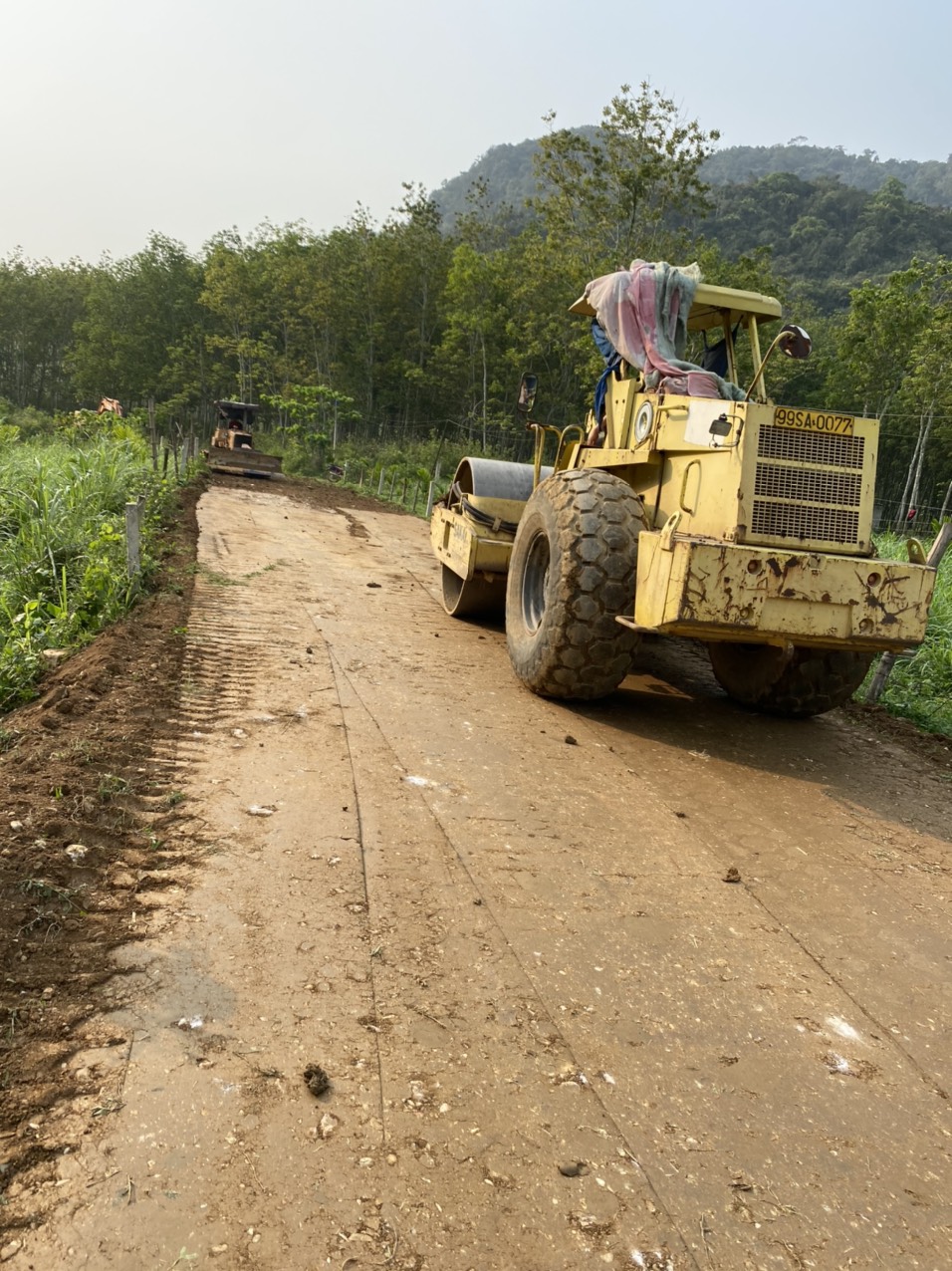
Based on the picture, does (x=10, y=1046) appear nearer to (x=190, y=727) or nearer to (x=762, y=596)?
(x=190, y=727)

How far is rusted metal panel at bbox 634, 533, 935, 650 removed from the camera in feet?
14.9

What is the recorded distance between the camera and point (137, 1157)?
189 centimetres

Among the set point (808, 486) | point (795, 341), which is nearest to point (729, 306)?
point (795, 341)

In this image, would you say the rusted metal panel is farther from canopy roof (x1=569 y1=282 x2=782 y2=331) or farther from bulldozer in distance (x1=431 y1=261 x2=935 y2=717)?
canopy roof (x1=569 y1=282 x2=782 y2=331)

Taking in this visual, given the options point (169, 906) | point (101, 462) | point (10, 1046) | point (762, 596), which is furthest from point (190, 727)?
point (101, 462)

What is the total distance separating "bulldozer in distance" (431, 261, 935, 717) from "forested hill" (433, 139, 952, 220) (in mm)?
156376

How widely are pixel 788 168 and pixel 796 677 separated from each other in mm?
200211

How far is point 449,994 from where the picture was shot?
8.49 ft

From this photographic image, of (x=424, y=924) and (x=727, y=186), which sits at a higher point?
(x=727, y=186)

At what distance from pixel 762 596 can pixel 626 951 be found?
2.32m

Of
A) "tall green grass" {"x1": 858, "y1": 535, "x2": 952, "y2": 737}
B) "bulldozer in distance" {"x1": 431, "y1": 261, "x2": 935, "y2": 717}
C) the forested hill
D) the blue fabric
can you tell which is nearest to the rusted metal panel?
"bulldozer in distance" {"x1": 431, "y1": 261, "x2": 935, "y2": 717}

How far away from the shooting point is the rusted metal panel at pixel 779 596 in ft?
14.9

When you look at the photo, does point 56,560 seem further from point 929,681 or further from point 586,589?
point 929,681

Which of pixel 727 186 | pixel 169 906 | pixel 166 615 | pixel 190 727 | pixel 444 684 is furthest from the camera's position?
pixel 727 186
